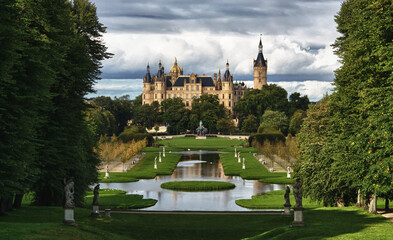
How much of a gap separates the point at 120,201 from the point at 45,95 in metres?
17.4

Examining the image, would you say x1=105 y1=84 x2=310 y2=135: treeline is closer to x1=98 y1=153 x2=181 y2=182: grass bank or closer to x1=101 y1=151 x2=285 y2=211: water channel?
x1=98 y1=153 x2=181 y2=182: grass bank

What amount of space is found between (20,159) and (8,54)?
511 cm

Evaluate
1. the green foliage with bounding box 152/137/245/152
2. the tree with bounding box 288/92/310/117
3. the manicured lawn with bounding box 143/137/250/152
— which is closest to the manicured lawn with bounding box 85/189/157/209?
the manicured lawn with bounding box 143/137/250/152

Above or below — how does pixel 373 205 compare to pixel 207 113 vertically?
below

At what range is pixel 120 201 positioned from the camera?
41688 mm

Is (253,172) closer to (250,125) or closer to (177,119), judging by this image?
(250,125)

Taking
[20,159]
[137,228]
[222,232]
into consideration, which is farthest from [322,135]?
[20,159]

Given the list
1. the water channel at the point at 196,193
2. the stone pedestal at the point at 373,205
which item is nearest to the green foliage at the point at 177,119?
the water channel at the point at 196,193

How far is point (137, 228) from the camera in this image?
27.4 m

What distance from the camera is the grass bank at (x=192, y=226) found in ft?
66.6

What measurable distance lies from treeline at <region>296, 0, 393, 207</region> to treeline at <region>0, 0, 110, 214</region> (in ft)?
51.5

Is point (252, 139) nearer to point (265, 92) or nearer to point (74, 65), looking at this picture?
point (265, 92)

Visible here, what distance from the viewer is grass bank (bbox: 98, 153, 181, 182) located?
58.0 m

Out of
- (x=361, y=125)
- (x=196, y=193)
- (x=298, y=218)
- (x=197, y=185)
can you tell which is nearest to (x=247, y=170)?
(x=197, y=185)
